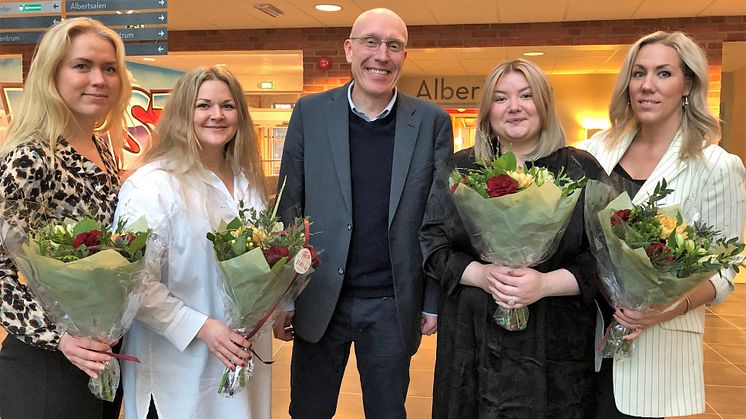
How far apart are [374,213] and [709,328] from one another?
5102mm

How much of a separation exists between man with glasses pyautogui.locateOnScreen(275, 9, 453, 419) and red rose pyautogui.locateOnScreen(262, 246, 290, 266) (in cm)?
62

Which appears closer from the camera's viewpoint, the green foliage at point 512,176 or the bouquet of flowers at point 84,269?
the bouquet of flowers at point 84,269

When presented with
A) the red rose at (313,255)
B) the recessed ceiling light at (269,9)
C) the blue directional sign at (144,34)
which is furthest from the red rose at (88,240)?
the recessed ceiling light at (269,9)

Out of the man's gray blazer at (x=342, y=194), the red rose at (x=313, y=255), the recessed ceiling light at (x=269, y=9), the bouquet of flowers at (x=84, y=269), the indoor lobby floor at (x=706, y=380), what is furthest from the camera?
the recessed ceiling light at (x=269, y=9)

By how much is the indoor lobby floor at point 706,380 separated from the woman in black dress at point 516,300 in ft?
6.91

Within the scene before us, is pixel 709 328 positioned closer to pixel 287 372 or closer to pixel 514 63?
pixel 287 372

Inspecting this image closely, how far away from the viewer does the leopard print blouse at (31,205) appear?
169 centimetres

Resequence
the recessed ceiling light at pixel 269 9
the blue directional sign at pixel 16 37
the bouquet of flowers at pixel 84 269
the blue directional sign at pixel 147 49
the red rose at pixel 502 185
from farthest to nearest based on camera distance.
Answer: the recessed ceiling light at pixel 269 9
the blue directional sign at pixel 16 37
the blue directional sign at pixel 147 49
the red rose at pixel 502 185
the bouquet of flowers at pixel 84 269

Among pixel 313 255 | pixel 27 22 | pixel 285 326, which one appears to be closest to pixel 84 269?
pixel 313 255

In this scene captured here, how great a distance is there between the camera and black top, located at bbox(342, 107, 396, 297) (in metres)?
2.34

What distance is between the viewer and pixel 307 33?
8164mm

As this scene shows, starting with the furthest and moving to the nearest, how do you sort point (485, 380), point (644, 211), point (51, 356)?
point (485, 380) < point (51, 356) < point (644, 211)

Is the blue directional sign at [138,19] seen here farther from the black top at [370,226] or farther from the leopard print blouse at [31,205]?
the leopard print blouse at [31,205]

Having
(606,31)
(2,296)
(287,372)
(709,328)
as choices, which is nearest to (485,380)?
(2,296)
